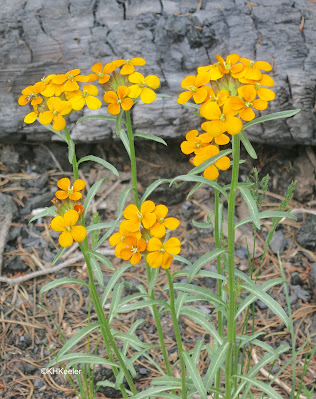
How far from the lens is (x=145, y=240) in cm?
148

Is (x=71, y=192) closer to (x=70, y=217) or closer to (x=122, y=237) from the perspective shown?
(x=70, y=217)

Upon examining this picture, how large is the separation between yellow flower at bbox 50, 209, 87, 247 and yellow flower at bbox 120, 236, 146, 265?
18cm

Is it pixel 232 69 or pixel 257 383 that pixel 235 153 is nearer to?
pixel 232 69

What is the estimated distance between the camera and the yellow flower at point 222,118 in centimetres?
137

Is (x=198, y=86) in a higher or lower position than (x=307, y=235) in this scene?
higher

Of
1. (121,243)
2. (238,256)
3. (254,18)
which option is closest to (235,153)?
(121,243)

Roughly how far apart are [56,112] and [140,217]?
1.59 ft

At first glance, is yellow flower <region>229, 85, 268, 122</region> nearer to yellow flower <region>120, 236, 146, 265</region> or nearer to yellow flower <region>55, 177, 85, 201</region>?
yellow flower <region>120, 236, 146, 265</region>

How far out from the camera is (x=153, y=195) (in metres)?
3.31

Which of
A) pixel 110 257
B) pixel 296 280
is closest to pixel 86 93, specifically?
pixel 110 257

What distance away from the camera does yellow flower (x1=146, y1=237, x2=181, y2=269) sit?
4.65 feet

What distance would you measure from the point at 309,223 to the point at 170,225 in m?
1.84

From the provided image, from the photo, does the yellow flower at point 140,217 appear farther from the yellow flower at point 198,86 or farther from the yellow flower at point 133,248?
the yellow flower at point 198,86

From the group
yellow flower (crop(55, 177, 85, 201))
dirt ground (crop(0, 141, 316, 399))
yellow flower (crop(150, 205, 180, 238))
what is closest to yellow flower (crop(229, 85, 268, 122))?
yellow flower (crop(150, 205, 180, 238))
